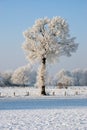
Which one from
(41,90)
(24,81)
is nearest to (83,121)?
(41,90)

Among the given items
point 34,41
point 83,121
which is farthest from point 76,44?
point 83,121

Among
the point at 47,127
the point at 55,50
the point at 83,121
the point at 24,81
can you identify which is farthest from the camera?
the point at 24,81

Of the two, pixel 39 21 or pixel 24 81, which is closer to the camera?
pixel 39 21

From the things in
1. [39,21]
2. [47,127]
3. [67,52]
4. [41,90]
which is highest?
[39,21]

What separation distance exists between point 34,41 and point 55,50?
3787 mm

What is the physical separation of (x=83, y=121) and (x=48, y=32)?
40.4 metres

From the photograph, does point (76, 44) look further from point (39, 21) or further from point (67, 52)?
point (39, 21)

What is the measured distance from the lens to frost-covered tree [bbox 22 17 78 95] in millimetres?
60938

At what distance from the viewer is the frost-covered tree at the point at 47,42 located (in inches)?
2399

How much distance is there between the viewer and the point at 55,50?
6103 centimetres

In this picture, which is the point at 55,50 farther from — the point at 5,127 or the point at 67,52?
the point at 5,127

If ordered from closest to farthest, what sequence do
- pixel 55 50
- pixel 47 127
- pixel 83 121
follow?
pixel 47 127
pixel 83 121
pixel 55 50

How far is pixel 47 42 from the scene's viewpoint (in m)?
60.7

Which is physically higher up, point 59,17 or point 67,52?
point 59,17
